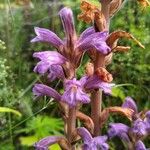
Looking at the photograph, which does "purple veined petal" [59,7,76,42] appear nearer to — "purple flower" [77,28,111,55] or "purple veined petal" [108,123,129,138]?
"purple flower" [77,28,111,55]

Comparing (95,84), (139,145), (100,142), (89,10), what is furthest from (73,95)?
(139,145)

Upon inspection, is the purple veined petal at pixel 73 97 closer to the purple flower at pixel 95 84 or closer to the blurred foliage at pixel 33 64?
the purple flower at pixel 95 84

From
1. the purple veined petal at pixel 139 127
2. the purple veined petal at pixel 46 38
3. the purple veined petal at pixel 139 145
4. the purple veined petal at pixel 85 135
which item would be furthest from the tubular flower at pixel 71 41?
the purple veined petal at pixel 139 145

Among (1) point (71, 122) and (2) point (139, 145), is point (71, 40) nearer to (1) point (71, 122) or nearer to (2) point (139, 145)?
(1) point (71, 122)

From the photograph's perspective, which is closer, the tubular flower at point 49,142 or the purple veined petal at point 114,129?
the tubular flower at point 49,142

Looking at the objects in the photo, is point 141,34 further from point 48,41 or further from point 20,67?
point 48,41

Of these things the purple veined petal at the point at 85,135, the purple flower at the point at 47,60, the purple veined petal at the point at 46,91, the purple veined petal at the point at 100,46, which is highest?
the purple veined petal at the point at 100,46
